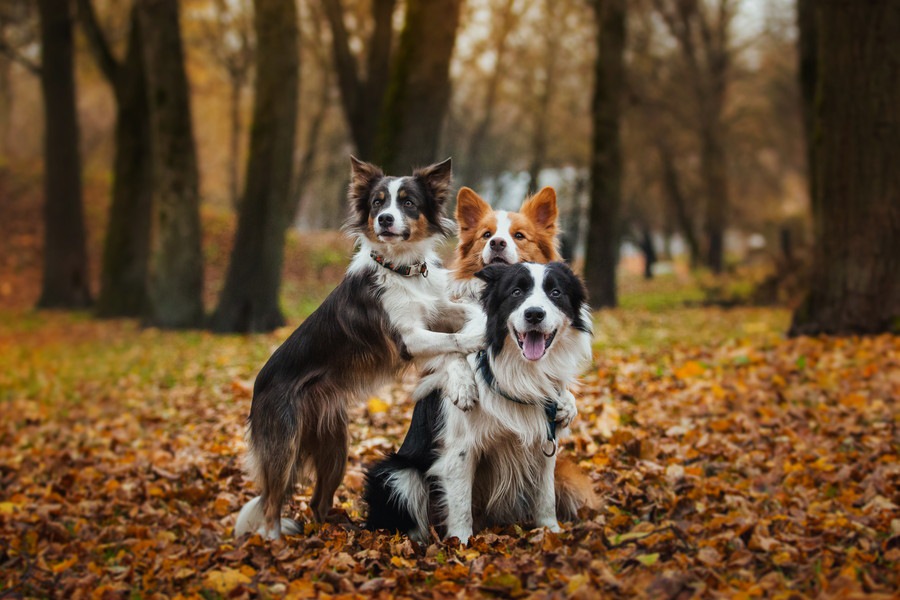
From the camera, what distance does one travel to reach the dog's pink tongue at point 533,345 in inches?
168

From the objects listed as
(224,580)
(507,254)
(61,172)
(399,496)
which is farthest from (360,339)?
(61,172)

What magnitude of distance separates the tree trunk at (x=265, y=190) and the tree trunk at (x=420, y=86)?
11.7 ft

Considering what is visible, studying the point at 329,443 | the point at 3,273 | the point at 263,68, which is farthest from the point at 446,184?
the point at 3,273

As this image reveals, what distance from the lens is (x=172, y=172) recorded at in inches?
625

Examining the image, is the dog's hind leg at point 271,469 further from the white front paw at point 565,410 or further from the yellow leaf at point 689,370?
the yellow leaf at point 689,370

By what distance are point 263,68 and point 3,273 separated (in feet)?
50.2

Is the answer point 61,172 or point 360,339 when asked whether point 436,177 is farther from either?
point 61,172

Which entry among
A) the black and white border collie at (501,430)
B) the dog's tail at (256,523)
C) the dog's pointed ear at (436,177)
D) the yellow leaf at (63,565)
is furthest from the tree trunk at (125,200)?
the black and white border collie at (501,430)

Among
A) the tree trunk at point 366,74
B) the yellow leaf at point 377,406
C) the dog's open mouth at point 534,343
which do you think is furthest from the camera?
the tree trunk at point 366,74

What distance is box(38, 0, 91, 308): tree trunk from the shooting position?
69.5ft

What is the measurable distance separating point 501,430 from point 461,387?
1.17 feet

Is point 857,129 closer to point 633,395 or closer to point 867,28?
point 867,28

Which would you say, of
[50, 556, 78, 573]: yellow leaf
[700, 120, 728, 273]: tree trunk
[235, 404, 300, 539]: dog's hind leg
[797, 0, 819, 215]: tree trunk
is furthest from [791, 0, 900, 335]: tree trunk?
[700, 120, 728, 273]: tree trunk

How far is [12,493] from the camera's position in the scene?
6906 mm
